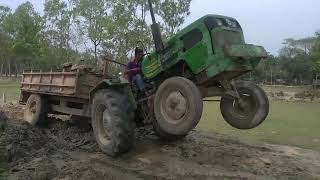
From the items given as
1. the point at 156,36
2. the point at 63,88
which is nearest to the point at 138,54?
the point at 156,36

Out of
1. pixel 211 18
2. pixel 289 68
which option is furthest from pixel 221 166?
pixel 289 68

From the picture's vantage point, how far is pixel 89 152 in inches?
413

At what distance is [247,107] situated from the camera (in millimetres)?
9750

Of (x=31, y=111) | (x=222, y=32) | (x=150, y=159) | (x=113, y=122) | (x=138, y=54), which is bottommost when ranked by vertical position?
(x=150, y=159)

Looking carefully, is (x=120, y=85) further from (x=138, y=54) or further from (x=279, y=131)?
(x=279, y=131)

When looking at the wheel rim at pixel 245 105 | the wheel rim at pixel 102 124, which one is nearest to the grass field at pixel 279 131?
the wheel rim at pixel 245 105

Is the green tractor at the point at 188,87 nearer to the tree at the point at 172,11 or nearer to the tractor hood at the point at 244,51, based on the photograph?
the tractor hood at the point at 244,51

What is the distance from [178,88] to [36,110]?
5975 mm

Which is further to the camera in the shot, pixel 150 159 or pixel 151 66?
pixel 151 66

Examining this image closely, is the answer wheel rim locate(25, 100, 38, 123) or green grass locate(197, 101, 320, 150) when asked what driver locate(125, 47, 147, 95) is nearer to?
wheel rim locate(25, 100, 38, 123)

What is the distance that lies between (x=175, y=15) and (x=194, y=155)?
103ft

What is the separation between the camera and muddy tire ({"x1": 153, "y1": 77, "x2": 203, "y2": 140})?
818 cm

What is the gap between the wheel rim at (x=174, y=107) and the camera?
27.6 feet

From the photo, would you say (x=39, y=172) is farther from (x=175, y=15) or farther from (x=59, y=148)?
(x=175, y=15)
